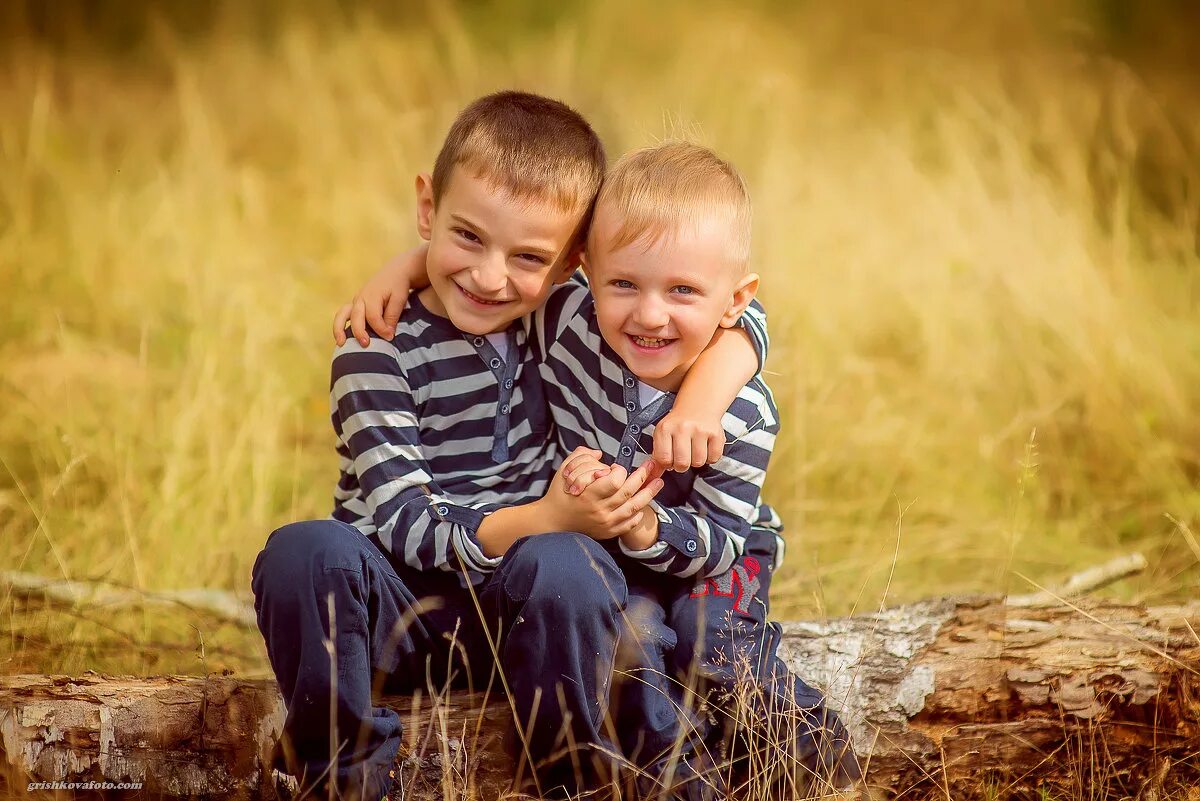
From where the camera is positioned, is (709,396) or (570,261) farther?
(570,261)

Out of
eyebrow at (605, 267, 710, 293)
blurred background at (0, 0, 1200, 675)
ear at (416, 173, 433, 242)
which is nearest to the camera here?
eyebrow at (605, 267, 710, 293)

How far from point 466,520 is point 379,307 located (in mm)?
479

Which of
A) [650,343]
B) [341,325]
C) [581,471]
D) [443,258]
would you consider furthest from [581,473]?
[341,325]

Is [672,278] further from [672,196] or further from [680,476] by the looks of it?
[680,476]

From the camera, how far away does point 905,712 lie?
2398 millimetres

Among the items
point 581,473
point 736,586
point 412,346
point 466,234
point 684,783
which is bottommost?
point 684,783

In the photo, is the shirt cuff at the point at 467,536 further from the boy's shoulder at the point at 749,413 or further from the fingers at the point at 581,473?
the boy's shoulder at the point at 749,413

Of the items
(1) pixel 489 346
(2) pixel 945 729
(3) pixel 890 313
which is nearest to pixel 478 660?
(1) pixel 489 346

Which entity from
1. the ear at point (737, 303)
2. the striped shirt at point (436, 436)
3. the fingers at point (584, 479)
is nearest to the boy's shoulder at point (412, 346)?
the striped shirt at point (436, 436)

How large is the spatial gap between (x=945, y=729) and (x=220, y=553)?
2116 millimetres

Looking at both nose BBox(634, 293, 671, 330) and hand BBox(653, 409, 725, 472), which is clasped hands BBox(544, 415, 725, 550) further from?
nose BBox(634, 293, 671, 330)

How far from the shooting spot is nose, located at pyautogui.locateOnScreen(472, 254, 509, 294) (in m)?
2.32

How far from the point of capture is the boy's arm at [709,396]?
86.1 inches

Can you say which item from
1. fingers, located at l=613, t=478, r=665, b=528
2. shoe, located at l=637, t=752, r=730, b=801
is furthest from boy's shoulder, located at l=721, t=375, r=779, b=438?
shoe, located at l=637, t=752, r=730, b=801
